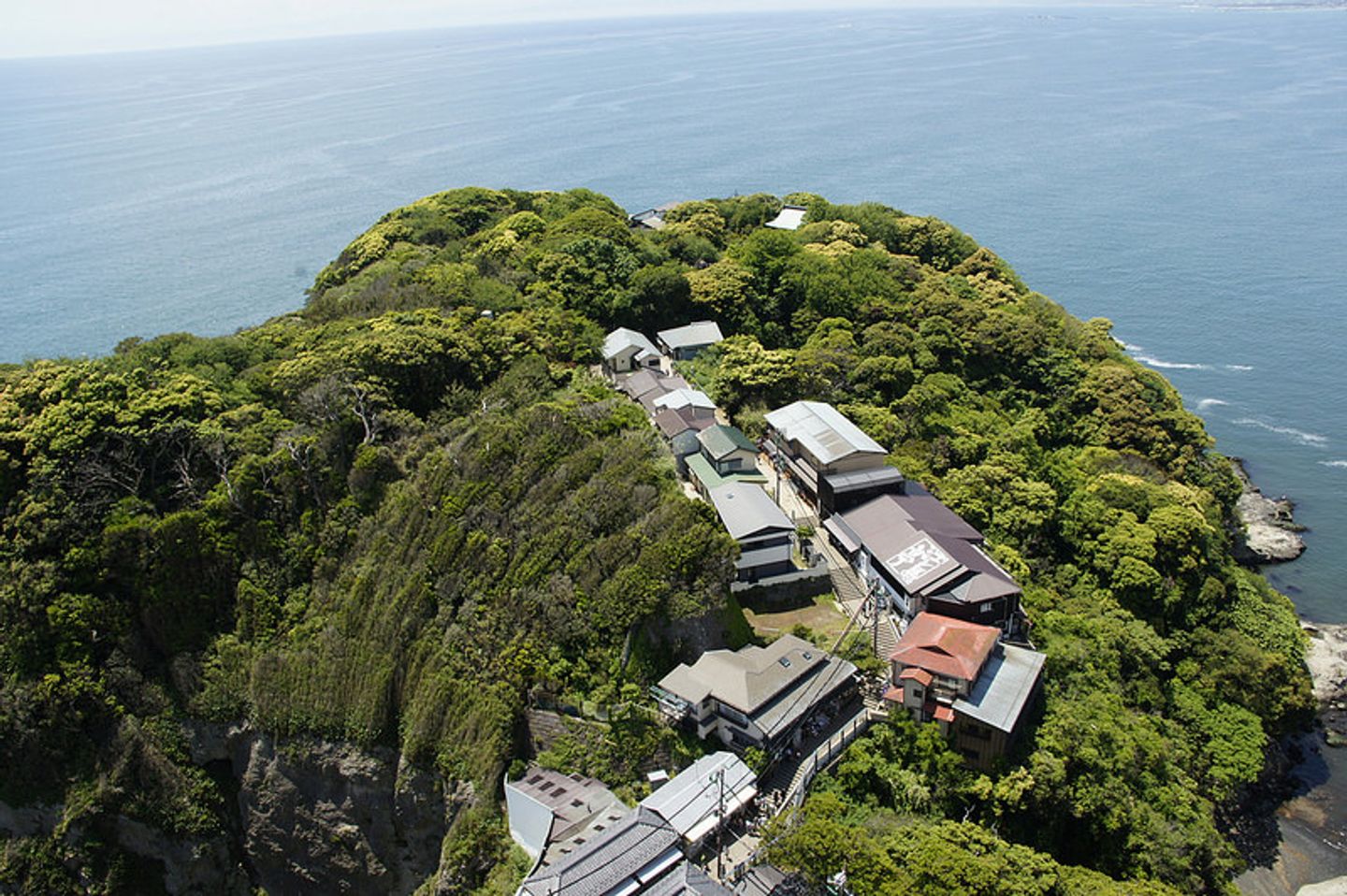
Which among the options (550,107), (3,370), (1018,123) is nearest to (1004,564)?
(3,370)

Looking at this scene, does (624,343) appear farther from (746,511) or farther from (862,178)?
(862,178)

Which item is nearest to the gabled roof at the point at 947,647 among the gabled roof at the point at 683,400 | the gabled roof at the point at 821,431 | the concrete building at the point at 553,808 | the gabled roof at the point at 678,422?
the gabled roof at the point at 821,431

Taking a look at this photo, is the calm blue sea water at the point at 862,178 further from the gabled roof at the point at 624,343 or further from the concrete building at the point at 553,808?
the concrete building at the point at 553,808

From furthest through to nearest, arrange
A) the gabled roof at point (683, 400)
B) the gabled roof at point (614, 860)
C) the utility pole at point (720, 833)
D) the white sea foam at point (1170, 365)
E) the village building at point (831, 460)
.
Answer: the white sea foam at point (1170, 365) < the gabled roof at point (683, 400) < the village building at point (831, 460) < the utility pole at point (720, 833) < the gabled roof at point (614, 860)

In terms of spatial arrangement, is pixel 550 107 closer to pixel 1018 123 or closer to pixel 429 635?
pixel 1018 123

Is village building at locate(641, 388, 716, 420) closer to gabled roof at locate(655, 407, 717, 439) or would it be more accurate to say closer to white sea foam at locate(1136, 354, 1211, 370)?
gabled roof at locate(655, 407, 717, 439)

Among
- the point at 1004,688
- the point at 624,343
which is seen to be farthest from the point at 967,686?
the point at 624,343

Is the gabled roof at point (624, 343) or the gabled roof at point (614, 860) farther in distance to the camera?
the gabled roof at point (624, 343)
